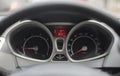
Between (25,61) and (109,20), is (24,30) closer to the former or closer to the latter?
(25,61)

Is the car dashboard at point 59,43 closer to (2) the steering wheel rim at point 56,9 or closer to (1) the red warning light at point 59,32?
(1) the red warning light at point 59,32

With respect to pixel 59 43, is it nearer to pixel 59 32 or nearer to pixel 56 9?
pixel 59 32

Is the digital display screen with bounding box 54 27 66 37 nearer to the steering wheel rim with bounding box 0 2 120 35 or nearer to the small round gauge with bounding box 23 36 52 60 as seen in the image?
the small round gauge with bounding box 23 36 52 60

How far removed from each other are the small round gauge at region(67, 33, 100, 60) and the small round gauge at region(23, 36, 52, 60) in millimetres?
125

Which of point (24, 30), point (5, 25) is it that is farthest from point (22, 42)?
point (5, 25)

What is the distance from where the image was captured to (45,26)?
2363mm

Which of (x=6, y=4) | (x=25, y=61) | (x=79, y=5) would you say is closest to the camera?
(x=79, y=5)

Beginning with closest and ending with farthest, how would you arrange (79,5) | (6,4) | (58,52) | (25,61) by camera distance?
(79,5), (25,61), (58,52), (6,4)

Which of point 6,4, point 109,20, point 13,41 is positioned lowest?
point 109,20

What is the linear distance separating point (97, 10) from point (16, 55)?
868 mm

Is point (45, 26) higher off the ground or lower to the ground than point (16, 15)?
higher

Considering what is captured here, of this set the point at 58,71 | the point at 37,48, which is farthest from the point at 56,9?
the point at 37,48

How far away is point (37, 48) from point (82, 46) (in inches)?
9.6

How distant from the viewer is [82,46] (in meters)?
2.45
